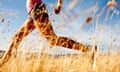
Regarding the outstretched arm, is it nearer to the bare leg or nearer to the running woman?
the running woman

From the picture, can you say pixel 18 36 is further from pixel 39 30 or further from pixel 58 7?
pixel 58 7

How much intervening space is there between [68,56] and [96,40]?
672 mm

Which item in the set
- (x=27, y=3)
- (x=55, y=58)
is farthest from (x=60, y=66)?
(x=27, y=3)

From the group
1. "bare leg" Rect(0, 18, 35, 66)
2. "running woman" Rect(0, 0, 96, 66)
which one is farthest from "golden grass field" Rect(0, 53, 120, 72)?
"bare leg" Rect(0, 18, 35, 66)

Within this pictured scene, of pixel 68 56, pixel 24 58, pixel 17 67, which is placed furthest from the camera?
pixel 68 56

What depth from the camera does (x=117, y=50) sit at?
14.2 ft

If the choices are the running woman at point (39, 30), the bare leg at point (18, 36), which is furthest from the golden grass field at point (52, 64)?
the bare leg at point (18, 36)

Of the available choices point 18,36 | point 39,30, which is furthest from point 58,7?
point 18,36

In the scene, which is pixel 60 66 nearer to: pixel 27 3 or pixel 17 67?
pixel 17 67

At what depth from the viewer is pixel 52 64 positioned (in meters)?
3.49

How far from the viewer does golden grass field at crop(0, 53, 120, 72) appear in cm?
309

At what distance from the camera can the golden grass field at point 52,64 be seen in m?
3.09

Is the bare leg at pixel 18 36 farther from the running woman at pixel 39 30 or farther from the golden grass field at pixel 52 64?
the golden grass field at pixel 52 64

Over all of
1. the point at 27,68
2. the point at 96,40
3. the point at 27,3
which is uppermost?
the point at 27,3
